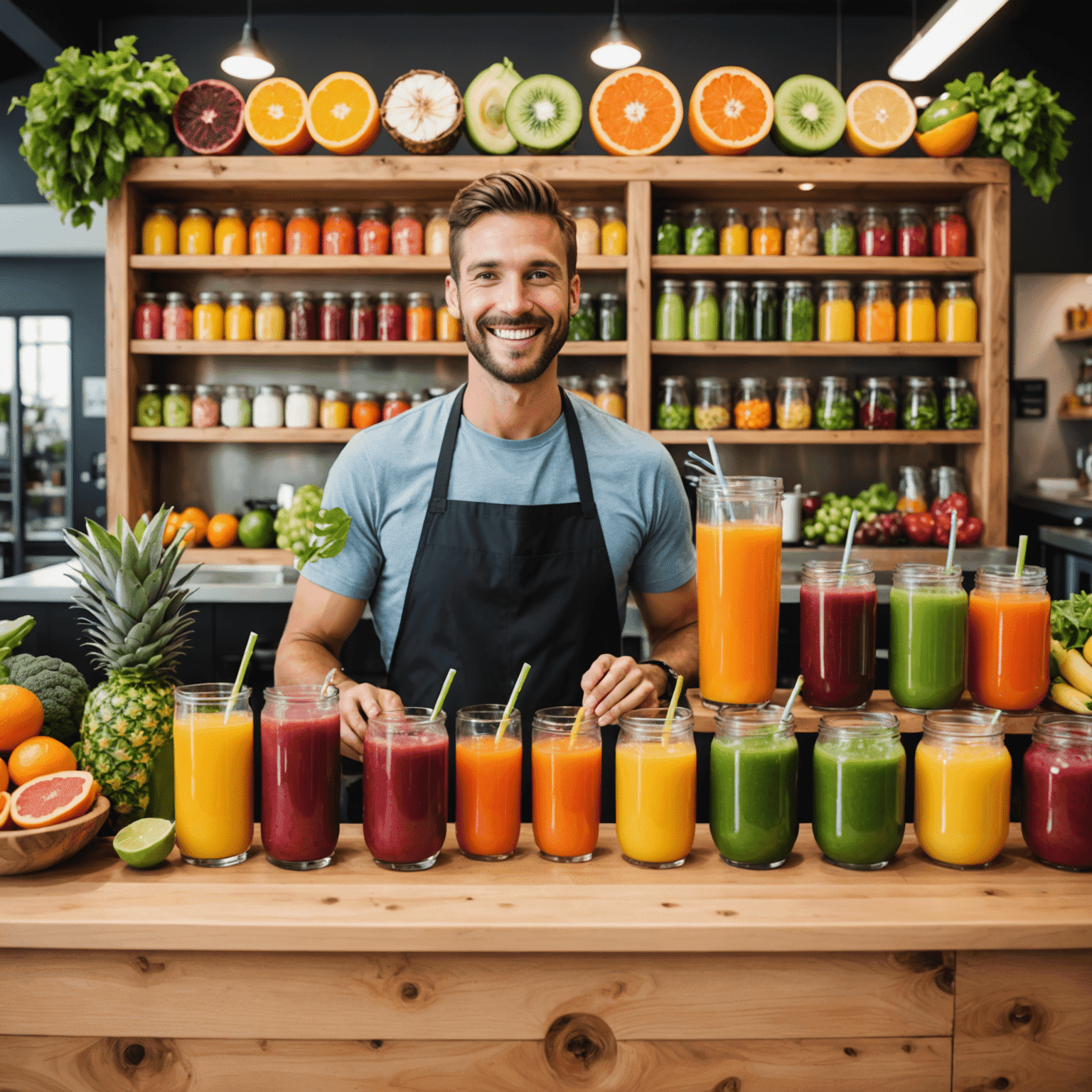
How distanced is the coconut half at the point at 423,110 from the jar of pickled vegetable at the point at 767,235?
1278mm

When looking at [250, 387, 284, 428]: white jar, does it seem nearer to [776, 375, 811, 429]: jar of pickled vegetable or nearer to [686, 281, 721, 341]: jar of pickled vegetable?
[686, 281, 721, 341]: jar of pickled vegetable

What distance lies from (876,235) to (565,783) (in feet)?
11.4

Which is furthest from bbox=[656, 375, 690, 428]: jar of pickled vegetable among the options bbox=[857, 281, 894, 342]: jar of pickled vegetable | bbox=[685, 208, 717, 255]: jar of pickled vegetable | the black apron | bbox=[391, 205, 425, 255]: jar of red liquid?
the black apron

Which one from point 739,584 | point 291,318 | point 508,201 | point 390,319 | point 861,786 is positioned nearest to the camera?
point 861,786

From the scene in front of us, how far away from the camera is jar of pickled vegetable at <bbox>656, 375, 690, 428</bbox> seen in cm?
408

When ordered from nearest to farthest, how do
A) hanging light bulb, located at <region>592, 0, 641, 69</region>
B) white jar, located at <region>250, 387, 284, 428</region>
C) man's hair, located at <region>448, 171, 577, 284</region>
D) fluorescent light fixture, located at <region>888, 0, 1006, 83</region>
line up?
man's hair, located at <region>448, 171, 577, 284</region> < fluorescent light fixture, located at <region>888, 0, 1006, 83</region> < hanging light bulb, located at <region>592, 0, 641, 69</region> < white jar, located at <region>250, 387, 284, 428</region>

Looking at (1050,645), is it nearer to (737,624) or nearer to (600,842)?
(737,624)

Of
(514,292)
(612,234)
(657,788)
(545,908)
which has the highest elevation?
(612,234)

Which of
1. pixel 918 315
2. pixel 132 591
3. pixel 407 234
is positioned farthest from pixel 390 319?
pixel 132 591

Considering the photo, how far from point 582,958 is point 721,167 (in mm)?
3436

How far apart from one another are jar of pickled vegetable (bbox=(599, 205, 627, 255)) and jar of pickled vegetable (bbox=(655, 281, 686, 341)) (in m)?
0.24

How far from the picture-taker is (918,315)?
4047 millimetres

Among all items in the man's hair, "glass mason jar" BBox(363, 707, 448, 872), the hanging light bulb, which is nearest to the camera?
"glass mason jar" BBox(363, 707, 448, 872)

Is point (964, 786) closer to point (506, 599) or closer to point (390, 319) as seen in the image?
point (506, 599)
